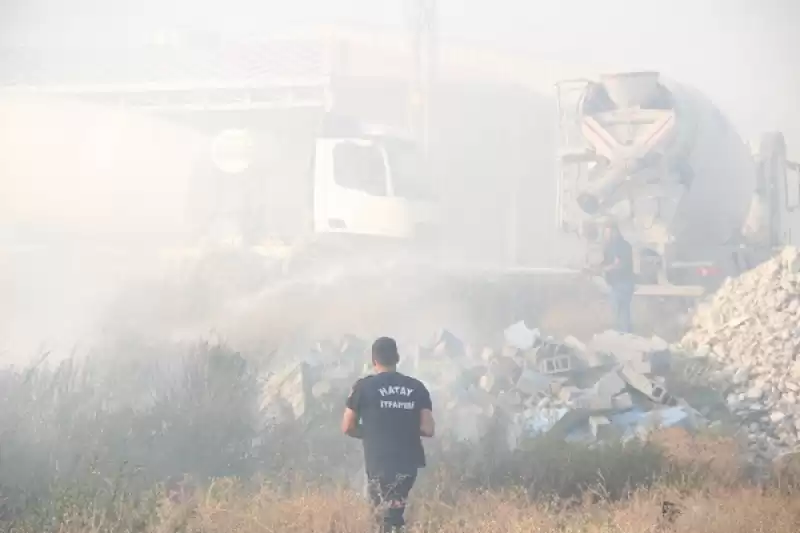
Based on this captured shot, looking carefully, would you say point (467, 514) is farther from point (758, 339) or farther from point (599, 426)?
point (758, 339)

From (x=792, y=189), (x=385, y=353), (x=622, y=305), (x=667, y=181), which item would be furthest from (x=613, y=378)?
(x=385, y=353)

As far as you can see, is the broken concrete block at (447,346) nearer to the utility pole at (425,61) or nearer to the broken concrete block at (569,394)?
the broken concrete block at (569,394)

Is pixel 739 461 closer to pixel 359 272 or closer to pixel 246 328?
pixel 359 272

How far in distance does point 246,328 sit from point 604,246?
8.06 feet

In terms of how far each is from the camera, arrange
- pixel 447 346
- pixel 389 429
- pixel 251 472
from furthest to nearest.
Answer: pixel 447 346 → pixel 251 472 → pixel 389 429

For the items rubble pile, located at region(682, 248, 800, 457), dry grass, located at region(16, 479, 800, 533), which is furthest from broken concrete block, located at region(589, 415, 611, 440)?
rubble pile, located at region(682, 248, 800, 457)

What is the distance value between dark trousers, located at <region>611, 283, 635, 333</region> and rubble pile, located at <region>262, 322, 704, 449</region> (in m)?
0.08

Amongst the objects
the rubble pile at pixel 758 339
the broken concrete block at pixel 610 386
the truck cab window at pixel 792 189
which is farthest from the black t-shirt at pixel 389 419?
the truck cab window at pixel 792 189

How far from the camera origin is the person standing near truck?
7086 mm

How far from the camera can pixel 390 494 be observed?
5.31 meters

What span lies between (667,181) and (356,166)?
2.09m

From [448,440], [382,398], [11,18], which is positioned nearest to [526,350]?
[448,440]

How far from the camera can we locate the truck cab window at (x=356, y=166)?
23.5 ft

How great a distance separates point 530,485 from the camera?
636 cm
